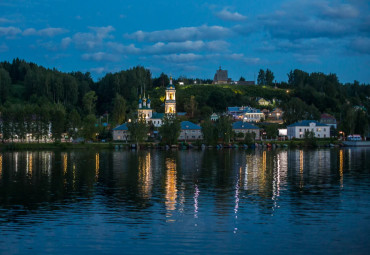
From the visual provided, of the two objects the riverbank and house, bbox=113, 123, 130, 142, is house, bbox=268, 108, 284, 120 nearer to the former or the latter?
the riverbank

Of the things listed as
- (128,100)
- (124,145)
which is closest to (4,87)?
(128,100)

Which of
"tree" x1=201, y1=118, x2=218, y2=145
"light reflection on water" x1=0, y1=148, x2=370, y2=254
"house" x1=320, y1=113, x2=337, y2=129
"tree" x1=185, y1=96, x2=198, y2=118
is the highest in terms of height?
"tree" x1=185, y1=96, x2=198, y2=118

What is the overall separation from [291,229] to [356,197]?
11524 mm

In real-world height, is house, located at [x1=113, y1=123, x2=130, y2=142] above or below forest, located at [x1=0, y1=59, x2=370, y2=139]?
below

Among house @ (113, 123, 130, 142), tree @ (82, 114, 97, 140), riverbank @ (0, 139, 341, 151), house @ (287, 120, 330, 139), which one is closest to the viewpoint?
riverbank @ (0, 139, 341, 151)

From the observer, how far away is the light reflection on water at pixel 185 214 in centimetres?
2058

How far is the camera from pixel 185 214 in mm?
26719

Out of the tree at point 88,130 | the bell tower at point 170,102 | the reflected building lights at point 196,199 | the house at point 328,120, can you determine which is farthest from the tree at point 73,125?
the reflected building lights at point 196,199

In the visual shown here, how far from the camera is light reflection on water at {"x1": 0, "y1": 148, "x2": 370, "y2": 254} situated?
20578 millimetres

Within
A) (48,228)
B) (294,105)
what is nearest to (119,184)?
(48,228)

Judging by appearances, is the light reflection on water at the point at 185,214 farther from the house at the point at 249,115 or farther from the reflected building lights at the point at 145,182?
the house at the point at 249,115

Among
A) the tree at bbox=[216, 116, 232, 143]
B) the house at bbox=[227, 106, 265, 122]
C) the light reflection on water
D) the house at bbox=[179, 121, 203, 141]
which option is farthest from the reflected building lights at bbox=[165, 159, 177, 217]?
the house at bbox=[227, 106, 265, 122]

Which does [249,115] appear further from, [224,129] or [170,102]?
[224,129]

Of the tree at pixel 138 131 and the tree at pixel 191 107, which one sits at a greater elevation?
the tree at pixel 191 107
